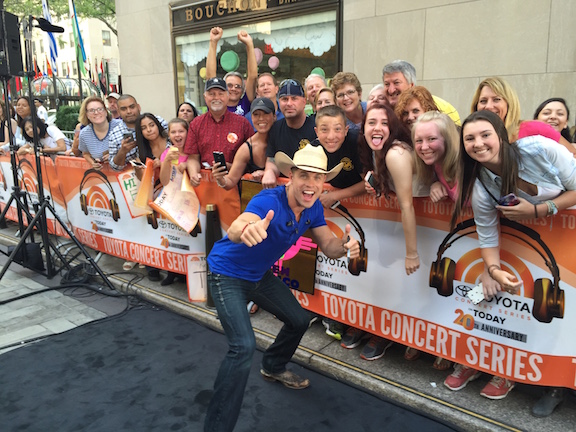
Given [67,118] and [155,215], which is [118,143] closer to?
[155,215]

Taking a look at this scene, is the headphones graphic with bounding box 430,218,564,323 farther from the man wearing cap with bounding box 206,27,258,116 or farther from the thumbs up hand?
the man wearing cap with bounding box 206,27,258,116

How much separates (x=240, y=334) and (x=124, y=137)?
12.4 feet

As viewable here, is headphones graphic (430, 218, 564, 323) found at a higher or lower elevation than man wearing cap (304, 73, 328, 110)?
lower

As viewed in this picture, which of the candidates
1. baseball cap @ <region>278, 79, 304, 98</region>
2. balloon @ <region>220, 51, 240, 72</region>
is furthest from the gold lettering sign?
baseball cap @ <region>278, 79, 304, 98</region>

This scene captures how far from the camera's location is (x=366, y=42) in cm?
845

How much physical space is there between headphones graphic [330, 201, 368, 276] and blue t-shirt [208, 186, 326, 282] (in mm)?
781

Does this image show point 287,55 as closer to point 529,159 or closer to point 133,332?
point 133,332

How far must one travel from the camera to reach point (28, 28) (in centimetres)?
577

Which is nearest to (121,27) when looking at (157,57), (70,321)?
(157,57)

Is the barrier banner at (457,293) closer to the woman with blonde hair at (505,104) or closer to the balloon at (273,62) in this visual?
the woman with blonde hair at (505,104)

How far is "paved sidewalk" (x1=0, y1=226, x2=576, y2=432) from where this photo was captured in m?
3.14

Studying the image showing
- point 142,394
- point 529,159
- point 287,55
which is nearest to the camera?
point 529,159

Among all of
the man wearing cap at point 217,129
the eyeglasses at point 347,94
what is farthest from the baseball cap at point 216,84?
the eyeglasses at point 347,94

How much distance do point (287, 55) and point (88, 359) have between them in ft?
25.8
